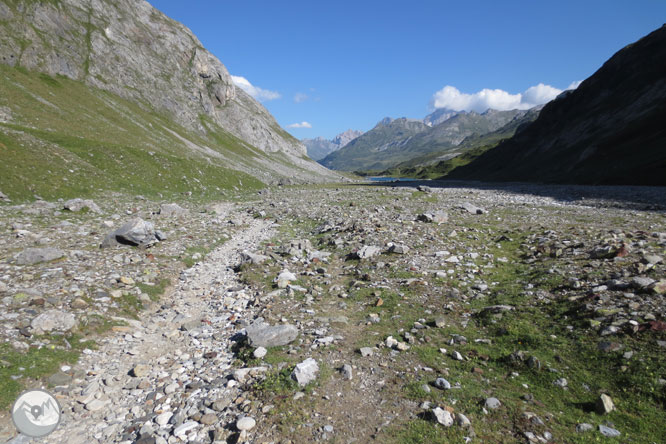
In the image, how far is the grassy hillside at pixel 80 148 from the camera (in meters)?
27.7

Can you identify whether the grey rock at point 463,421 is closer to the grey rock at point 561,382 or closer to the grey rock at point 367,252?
the grey rock at point 561,382

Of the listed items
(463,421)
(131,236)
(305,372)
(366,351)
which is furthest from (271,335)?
(131,236)

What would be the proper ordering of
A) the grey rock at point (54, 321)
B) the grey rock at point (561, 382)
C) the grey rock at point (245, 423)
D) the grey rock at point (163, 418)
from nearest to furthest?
1. the grey rock at point (245, 423)
2. the grey rock at point (163, 418)
3. the grey rock at point (561, 382)
4. the grey rock at point (54, 321)

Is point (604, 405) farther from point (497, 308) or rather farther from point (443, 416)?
point (497, 308)

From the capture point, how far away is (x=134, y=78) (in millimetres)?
101812

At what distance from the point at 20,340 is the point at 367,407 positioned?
969cm

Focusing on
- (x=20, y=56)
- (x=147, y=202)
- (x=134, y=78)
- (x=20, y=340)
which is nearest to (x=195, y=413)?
(x=20, y=340)

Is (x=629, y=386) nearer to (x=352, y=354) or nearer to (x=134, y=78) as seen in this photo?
(x=352, y=354)

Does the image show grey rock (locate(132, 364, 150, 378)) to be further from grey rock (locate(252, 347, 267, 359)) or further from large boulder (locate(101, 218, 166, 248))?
large boulder (locate(101, 218, 166, 248))

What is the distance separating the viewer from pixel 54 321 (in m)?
9.41

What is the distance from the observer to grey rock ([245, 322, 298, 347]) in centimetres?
946

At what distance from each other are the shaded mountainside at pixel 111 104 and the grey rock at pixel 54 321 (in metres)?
21.8

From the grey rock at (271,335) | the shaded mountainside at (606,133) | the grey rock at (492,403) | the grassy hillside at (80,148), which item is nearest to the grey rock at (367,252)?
the grey rock at (271,335)

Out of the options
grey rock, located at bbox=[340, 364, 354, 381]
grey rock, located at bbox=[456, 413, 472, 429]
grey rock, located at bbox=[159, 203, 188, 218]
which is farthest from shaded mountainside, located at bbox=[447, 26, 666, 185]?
grey rock, located at bbox=[159, 203, 188, 218]
